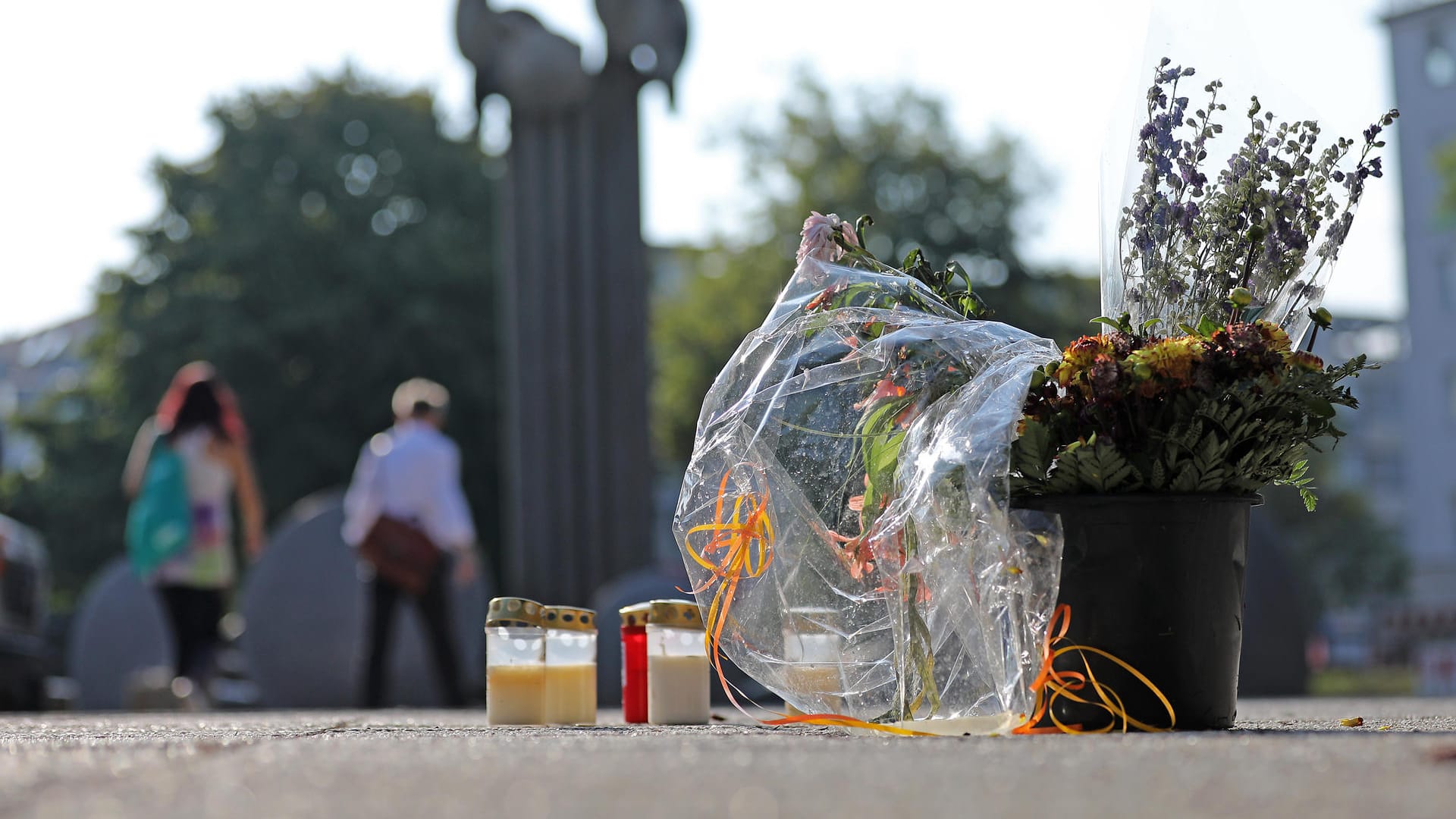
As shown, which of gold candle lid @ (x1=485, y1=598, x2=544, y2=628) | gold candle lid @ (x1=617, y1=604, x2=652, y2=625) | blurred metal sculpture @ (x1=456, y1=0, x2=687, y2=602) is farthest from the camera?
blurred metal sculpture @ (x1=456, y1=0, x2=687, y2=602)

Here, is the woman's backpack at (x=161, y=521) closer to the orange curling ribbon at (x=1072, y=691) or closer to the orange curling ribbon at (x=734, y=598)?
the orange curling ribbon at (x=734, y=598)

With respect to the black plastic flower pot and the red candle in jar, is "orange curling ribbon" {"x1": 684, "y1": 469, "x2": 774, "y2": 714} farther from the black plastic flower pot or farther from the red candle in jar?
the red candle in jar

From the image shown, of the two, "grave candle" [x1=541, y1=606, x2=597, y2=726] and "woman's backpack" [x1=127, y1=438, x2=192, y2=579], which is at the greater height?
"woman's backpack" [x1=127, y1=438, x2=192, y2=579]

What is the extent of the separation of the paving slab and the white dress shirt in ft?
14.8

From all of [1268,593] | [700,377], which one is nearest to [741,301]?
[700,377]

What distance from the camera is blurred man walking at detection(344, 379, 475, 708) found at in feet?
24.2

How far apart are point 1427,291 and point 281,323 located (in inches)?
1279

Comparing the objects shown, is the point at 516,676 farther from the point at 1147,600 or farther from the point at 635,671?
the point at 1147,600

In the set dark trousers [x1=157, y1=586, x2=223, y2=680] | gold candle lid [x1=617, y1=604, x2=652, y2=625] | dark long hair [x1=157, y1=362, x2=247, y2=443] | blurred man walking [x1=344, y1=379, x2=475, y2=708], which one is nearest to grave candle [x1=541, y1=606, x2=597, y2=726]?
gold candle lid [x1=617, y1=604, x2=652, y2=625]

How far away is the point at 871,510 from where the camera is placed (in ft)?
10.4

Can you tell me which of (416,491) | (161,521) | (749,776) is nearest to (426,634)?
(416,491)

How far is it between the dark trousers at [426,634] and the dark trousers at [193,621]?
2.44ft

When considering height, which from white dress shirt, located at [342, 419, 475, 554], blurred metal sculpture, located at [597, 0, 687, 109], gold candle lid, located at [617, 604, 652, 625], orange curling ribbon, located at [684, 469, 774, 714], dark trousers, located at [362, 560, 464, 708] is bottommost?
→ dark trousers, located at [362, 560, 464, 708]

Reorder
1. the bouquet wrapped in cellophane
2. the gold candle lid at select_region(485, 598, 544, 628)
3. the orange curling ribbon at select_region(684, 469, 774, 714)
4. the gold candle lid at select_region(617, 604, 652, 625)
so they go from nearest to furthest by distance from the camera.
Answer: the bouquet wrapped in cellophane → the orange curling ribbon at select_region(684, 469, 774, 714) → the gold candle lid at select_region(485, 598, 544, 628) → the gold candle lid at select_region(617, 604, 652, 625)
